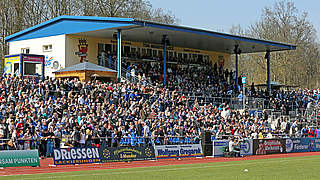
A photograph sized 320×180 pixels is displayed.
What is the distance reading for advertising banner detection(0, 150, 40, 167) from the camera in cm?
2052

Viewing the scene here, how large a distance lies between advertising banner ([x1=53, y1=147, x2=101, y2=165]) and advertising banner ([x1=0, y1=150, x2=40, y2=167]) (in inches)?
37.9

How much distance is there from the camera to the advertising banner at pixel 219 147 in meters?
29.1

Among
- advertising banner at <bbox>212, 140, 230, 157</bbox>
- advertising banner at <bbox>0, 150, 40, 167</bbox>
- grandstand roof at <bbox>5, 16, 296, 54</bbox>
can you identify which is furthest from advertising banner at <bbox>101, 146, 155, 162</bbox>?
grandstand roof at <bbox>5, 16, 296, 54</bbox>

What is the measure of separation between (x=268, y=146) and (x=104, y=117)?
11.0m

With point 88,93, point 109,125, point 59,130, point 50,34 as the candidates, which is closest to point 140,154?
point 109,125

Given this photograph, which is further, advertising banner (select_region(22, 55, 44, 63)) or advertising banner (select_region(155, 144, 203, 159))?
advertising banner (select_region(22, 55, 44, 63))

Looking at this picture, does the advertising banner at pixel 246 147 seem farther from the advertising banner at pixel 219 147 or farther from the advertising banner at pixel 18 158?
the advertising banner at pixel 18 158

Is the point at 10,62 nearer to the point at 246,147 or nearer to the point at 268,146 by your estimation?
the point at 246,147

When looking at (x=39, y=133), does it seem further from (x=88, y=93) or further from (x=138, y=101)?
(x=138, y=101)

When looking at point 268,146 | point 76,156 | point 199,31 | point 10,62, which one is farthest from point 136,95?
point 76,156

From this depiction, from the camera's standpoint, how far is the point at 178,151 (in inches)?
1080

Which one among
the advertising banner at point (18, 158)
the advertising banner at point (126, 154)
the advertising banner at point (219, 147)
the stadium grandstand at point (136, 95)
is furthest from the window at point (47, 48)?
the advertising banner at point (18, 158)

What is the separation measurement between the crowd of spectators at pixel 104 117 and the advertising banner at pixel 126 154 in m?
1.20

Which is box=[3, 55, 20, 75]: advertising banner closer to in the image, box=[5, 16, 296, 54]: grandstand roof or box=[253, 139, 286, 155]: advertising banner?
box=[5, 16, 296, 54]: grandstand roof
